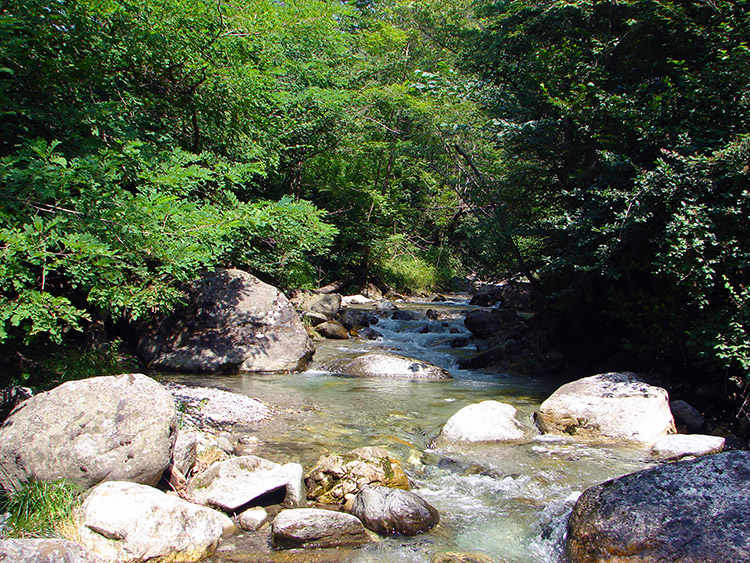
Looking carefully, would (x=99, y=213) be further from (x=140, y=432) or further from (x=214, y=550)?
(x=214, y=550)

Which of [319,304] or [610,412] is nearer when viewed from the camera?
[610,412]

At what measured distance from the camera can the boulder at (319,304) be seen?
1627cm

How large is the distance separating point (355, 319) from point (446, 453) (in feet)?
33.0

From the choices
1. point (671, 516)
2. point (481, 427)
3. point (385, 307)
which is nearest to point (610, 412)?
point (481, 427)

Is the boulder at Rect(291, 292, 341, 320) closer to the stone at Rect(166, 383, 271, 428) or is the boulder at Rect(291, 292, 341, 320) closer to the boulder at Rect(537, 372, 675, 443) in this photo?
the stone at Rect(166, 383, 271, 428)

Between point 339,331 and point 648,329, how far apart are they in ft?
27.5

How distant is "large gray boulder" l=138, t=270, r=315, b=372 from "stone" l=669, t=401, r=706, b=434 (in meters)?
6.91

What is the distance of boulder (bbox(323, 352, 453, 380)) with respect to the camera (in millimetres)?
10969

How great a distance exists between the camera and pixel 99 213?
4918 mm

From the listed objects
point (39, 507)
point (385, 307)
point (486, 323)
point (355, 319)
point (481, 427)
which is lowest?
point (481, 427)

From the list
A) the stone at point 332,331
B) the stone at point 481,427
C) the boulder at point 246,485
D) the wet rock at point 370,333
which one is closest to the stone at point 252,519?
the boulder at point 246,485

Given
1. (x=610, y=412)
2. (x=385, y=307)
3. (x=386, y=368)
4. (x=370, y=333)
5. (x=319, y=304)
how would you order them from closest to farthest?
(x=610, y=412)
(x=386, y=368)
(x=370, y=333)
(x=319, y=304)
(x=385, y=307)

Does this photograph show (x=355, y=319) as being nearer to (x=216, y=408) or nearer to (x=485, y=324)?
(x=485, y=324)

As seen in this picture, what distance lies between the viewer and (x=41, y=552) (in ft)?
9.74
